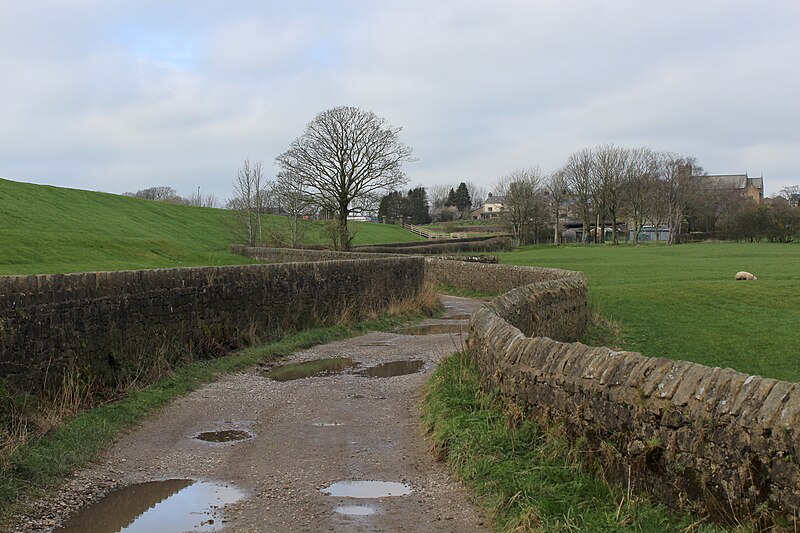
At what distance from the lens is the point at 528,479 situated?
6172mm

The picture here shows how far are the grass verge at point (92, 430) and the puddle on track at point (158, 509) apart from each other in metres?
0.58

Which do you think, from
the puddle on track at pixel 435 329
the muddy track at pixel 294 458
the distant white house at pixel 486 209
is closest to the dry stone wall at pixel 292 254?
the puddle on track at pixel 435 329

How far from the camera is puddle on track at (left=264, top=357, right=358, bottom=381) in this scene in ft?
42.8

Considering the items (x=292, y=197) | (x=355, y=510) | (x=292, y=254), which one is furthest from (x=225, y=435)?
(x=292, y=197)

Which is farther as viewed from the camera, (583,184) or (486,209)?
(486,209)

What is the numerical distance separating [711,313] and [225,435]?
17.0 metres

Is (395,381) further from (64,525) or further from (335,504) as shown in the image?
(64,525)

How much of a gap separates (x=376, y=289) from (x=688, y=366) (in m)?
17.1

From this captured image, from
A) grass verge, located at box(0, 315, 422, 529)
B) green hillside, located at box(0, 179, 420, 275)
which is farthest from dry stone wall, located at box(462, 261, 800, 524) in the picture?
green hillside, located at box(0, 179, 420, 275)

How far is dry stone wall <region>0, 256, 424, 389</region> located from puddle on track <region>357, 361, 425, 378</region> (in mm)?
2900

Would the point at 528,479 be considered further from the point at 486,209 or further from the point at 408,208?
the point at 486,209

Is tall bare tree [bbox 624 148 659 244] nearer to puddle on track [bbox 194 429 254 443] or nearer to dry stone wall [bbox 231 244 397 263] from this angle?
dry stone wall [bbox 231 244 397 263]

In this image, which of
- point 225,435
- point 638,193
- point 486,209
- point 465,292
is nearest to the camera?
point 225,435

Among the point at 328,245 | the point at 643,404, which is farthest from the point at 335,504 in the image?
the point at 328,245
